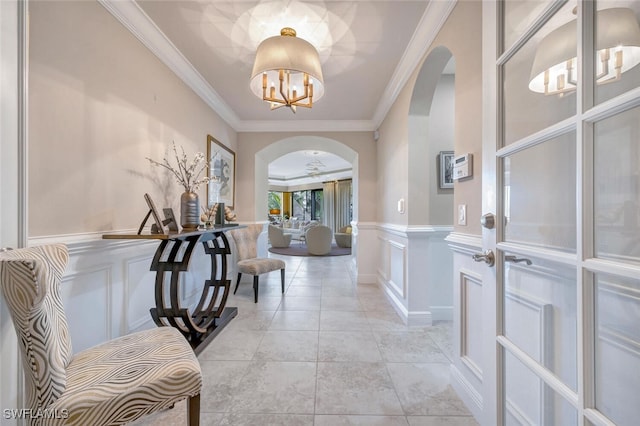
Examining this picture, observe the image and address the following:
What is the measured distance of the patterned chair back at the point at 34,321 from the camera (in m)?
0.78

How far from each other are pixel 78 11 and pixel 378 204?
348 centimetres

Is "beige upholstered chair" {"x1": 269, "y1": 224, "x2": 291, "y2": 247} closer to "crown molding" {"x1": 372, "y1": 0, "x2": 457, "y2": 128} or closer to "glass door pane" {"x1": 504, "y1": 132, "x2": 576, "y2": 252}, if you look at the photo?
"crown molding" {"x1": 372, "y1": 0, "x2": 457, "y2": 128}

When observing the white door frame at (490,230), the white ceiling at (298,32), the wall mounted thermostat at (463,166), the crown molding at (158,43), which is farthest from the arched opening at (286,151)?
the white door frame at (490,230)

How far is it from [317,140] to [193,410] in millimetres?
3761

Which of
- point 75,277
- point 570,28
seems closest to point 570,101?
point 570,28

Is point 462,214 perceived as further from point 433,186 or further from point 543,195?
point 433,186

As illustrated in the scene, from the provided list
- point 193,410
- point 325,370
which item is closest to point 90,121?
point 193,410

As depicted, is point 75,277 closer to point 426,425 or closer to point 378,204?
point 426,425

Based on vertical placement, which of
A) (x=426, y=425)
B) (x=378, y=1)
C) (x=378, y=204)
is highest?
(x=378, y=1)

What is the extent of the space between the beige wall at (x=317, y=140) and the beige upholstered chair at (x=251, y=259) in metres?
0.58

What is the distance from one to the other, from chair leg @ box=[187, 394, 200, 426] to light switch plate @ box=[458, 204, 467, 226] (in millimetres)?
1598

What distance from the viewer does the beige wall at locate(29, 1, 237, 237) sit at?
1283 millimetres

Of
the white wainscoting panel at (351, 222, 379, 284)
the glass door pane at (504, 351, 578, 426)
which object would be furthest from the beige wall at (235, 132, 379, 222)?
the glass door pane at (504, 351, 578, 426)

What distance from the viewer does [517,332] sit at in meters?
0.96
